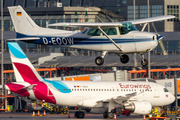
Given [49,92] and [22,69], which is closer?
[49,92]

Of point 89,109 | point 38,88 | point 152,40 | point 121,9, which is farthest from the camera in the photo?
point 121,9

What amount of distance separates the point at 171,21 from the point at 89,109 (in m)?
90.3

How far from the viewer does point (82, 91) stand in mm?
44656

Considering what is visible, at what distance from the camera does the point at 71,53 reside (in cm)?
8519

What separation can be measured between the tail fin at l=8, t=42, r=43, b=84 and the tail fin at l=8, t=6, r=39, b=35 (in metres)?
10.6

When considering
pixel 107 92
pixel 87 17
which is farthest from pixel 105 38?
pixel 87 17

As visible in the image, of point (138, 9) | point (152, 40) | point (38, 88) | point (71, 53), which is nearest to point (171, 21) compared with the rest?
point (138, 9)

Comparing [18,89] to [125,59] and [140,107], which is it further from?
A: [125,59]

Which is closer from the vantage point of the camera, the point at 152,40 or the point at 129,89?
the point at 152,40

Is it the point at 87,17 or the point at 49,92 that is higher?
the point at 87,17

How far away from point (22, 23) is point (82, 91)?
44.2 feet

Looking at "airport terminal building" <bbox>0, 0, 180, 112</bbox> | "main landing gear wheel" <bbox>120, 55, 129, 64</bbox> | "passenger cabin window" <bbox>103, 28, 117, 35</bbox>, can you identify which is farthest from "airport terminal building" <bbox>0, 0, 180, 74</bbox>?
"passenger cabin window" <bbox>103, 28, 117, 35</bbox>

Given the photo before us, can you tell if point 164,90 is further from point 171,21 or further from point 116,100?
point 171,21

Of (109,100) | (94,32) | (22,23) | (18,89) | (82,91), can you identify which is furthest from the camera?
(109,100)
